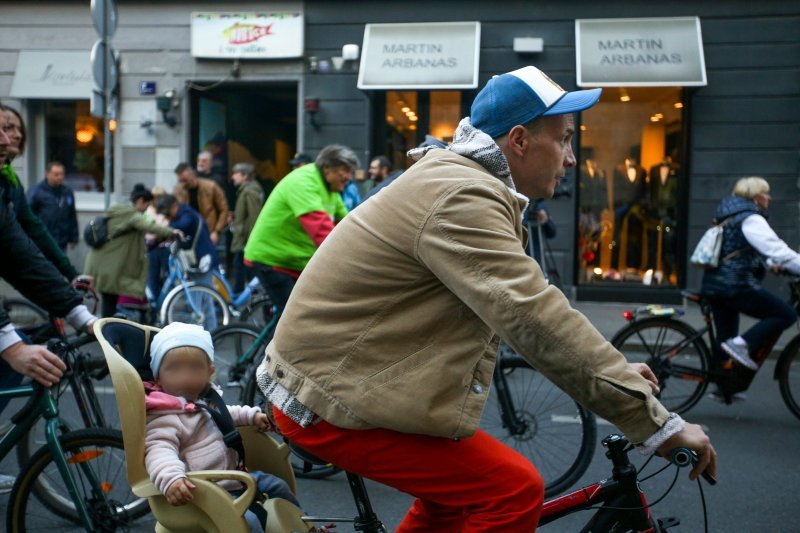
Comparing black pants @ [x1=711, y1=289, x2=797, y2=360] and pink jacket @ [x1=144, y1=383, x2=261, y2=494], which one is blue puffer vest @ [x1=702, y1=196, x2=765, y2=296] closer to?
black pants @ [x1=711, y1=289, x2=797, y2=360]

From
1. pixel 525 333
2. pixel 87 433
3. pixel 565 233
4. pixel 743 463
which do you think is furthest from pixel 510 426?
pixel 565 233

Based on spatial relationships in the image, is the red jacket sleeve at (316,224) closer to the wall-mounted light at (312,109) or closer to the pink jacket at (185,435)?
the pink jacket at (185,435)

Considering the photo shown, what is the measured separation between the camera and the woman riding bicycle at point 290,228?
20.7 ft

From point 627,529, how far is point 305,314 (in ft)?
3.49

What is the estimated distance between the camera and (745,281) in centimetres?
657

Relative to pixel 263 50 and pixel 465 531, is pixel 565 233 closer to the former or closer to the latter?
pixel 263 50

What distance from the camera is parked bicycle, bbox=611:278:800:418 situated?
640 centimetres

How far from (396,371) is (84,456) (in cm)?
170

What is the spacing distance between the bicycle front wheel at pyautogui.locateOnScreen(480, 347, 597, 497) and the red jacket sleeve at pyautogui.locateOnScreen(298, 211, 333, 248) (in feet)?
6.31

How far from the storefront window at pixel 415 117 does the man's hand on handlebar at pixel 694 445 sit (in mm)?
11942

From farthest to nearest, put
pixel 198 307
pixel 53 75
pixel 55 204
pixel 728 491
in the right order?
pixel 53 75 → pixel 55 204 → pixel 198 307 → pixel 728 491

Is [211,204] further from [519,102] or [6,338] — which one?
[519,102]

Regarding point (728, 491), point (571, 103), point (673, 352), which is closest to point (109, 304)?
point (673, 352)

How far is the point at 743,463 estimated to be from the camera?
534 cm
